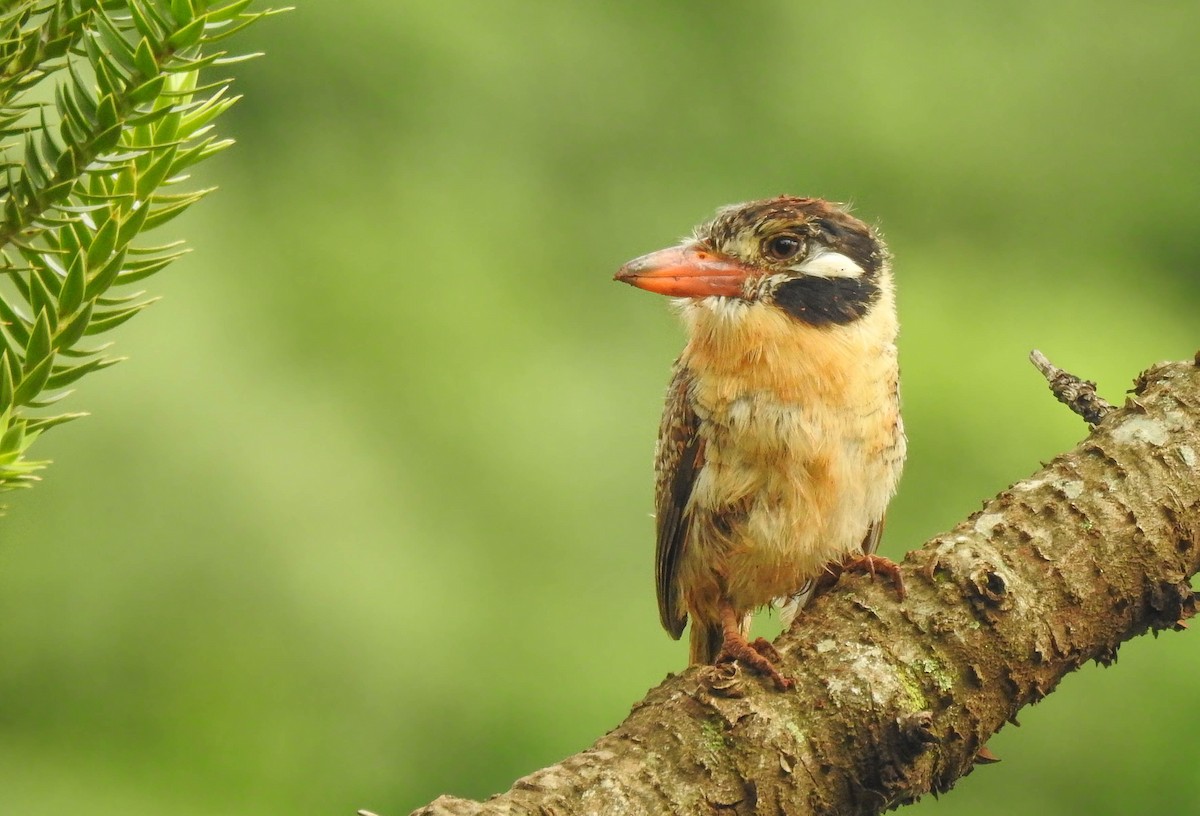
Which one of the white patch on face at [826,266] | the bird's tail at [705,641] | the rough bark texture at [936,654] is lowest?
the rough bark texture at [936,654]

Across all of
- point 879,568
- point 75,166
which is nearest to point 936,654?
point 879,568

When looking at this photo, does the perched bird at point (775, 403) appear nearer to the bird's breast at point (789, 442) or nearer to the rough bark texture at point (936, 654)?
the bird's breast at point (789, 442)

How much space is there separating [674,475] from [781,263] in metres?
0.45

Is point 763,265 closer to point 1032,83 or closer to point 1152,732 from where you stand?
point 1152,732

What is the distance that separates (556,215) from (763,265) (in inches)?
109

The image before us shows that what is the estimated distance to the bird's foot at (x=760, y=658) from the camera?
5.93 feet

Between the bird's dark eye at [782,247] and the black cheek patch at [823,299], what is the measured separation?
53 mm

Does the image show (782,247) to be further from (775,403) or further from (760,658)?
(760,658)

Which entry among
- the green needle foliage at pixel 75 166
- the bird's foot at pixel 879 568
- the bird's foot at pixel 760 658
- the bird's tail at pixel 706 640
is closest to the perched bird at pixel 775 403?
the bird's tail at pixel 706 640

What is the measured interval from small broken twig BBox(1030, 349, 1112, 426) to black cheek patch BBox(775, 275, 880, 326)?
1.45ft

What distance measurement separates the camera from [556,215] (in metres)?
5.29

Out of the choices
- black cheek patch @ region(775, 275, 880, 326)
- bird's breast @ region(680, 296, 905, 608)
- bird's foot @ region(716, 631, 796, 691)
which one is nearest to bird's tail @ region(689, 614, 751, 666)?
bird's breast @ region(680, 296, 905, 608)

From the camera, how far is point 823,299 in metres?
2.57

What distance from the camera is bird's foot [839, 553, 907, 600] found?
192cm
